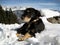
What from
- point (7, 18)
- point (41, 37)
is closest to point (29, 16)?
point (41, 37)

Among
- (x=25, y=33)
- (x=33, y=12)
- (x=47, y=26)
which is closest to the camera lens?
(x=25, y=33)

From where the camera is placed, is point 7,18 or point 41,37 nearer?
point 41,37

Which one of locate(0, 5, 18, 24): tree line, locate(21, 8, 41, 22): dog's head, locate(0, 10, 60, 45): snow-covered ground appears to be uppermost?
locate(21, 8, 41, 22): dog's head

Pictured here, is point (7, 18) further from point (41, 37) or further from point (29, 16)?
point (41, 37)

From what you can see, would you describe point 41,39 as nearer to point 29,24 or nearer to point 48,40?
point 48,40

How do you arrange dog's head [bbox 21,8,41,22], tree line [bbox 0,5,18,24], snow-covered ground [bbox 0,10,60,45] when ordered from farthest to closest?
tree line [bbox 0,5,18,24] < dog's head [bbox 21,8,41,22] < snow-covered ground [bbox 0,10,60,45]

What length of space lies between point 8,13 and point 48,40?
16.0 m

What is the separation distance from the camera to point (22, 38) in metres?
7.68

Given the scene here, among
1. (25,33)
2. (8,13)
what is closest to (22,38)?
(25,33)

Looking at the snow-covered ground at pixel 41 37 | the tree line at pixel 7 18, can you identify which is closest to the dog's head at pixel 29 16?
the snow-covered ground at pixel 41 37

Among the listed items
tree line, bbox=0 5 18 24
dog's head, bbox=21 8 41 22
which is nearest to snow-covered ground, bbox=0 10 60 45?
dog's head, bbox=21 8 41 22

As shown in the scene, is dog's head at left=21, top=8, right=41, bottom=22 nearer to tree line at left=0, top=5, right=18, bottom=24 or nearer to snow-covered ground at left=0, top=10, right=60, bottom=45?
snow-covered ground at left=0, top=10, right=60, bottom=45

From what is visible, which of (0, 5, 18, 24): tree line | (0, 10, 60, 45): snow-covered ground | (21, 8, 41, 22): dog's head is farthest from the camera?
(0, 5, 18, 24): tree line

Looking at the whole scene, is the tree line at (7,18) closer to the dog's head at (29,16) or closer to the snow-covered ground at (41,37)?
the dog's head at (29,16)
